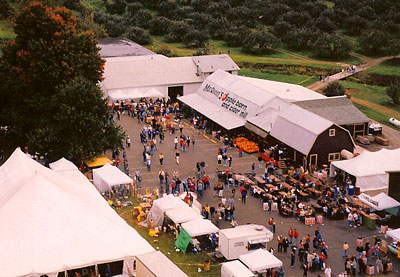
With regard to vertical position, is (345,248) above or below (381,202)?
below

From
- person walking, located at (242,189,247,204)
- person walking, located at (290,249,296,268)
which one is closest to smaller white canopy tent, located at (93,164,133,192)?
person walking, located at (242,189,247,204)

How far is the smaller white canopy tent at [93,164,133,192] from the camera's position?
46.5 metres

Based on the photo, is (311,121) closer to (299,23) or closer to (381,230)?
(381,230)

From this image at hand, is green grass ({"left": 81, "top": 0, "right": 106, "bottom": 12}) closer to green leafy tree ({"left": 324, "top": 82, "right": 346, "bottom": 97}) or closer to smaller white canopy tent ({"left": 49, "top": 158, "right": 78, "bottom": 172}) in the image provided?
green leafy tree ({"left": 324, "top": 82, "right": 346, "bottom": 97})

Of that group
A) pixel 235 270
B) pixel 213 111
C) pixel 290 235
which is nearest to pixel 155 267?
pixel 235 270

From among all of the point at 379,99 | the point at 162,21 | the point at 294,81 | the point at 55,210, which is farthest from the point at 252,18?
the point at 55,210

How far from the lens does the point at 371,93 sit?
77.9m

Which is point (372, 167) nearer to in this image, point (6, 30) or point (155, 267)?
point (155, 267)

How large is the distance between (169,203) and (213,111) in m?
22.3

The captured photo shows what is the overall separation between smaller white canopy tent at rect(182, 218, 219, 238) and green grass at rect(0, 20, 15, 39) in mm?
63922

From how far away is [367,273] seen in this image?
36969 mm

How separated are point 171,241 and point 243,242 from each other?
521 centimetres

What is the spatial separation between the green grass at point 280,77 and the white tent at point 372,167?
3318 centimetres

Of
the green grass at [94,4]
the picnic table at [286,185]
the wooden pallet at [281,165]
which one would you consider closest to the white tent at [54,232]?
the picnic table at [286,185]
